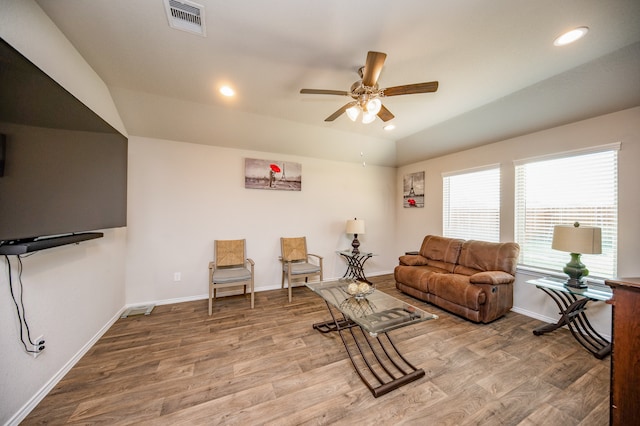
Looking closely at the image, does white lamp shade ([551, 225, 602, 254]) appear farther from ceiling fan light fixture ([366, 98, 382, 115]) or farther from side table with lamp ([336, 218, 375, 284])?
side table with lamp ([336, 218, 375, 284])

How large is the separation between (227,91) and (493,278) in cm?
389

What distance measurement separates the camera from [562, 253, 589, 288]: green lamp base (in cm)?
229

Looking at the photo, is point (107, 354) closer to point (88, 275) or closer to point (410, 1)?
point (88, 275)

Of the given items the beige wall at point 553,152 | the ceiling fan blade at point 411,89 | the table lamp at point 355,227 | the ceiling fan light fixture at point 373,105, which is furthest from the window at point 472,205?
the ceiling fan light fixture at point 373,105

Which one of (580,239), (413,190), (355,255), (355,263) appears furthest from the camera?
(413,190)

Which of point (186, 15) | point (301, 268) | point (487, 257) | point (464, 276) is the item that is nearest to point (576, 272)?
point (487, 257)

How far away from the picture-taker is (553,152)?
9.08 ft

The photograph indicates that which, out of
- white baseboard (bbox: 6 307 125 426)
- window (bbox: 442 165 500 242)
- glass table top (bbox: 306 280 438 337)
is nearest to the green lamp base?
window (bbox: 442 165 500 242)

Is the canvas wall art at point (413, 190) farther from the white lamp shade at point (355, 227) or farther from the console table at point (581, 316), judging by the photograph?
the console table at point (581, 316)

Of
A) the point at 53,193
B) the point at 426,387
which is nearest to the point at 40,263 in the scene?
the point at 53,193

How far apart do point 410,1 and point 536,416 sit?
2.92 m

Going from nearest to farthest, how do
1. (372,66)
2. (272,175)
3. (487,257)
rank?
(372,66) < (487,257) < (272,175)

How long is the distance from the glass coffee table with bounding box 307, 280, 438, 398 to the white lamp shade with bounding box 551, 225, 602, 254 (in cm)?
176

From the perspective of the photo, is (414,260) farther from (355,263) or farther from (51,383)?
(51,383)
